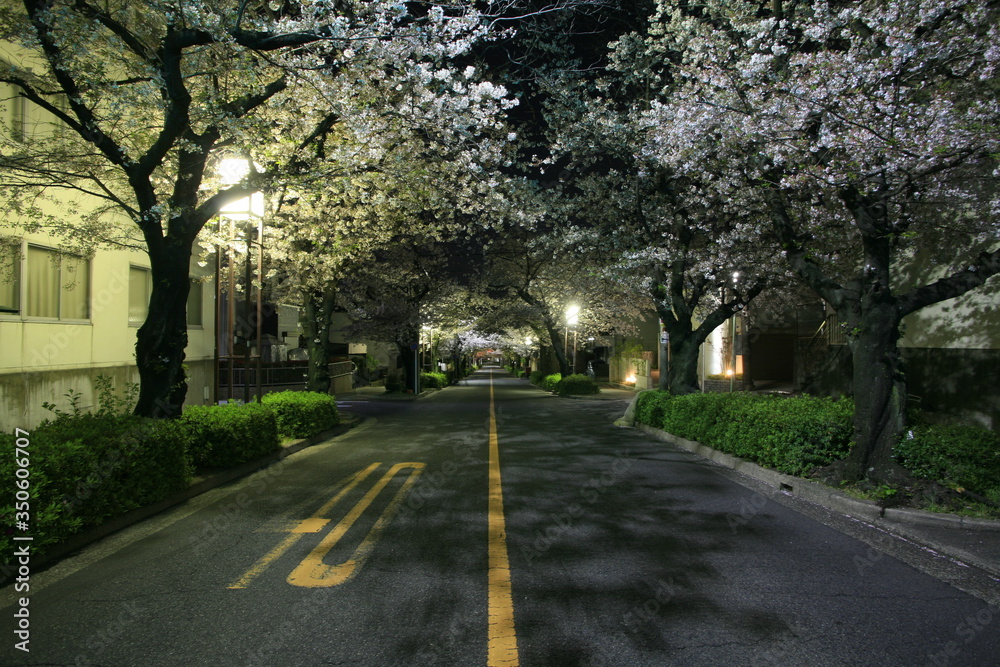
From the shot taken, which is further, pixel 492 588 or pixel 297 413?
pixel 297 413

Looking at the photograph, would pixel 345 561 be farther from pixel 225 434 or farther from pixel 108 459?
pixel 225 434

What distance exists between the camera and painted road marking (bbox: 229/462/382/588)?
15.9ft

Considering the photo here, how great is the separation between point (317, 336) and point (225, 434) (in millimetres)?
10485

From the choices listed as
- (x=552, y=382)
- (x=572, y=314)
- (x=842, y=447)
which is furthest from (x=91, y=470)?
(x=552, y=382)

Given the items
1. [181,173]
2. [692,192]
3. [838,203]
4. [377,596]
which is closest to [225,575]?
[377,596]

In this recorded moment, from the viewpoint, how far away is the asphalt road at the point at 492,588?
3.55m

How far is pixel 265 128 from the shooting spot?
966 centimetres

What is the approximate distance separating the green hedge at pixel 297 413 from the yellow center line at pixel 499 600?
7.56m

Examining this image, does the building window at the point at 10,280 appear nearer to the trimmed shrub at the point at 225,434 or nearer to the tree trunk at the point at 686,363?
the trimmed shrub at the point at 225,434

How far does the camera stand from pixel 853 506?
23.1 ft

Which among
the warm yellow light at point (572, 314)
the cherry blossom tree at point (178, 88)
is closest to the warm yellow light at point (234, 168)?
the cherry blossom tree at point (178, 88)

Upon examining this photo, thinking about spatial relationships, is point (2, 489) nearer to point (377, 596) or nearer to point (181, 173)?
point (377, 596)

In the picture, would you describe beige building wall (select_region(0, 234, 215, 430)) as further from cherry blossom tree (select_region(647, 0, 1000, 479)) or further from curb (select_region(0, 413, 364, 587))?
cherry blossom tree (select_region(647, 0, 1000, 479))

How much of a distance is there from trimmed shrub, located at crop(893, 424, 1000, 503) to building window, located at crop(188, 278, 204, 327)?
17128 millimetres
